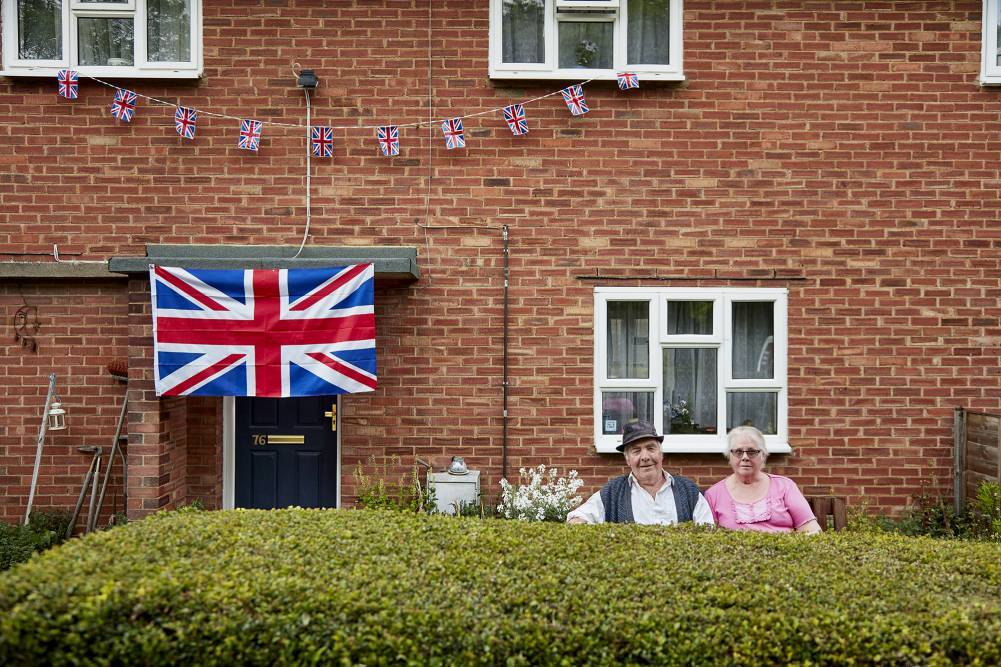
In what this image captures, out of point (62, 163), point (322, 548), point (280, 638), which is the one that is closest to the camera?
point (280, 638)

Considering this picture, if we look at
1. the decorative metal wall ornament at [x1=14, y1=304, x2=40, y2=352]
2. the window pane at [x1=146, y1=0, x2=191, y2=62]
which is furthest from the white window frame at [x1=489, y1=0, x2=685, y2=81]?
the decorative metal wall ornament at [x1=14, y1=304, x2=40, y2=352]

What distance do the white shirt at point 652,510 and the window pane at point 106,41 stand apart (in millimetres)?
5566

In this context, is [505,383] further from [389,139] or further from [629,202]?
[389,139]

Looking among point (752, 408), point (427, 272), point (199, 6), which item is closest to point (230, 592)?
point (427, 272)

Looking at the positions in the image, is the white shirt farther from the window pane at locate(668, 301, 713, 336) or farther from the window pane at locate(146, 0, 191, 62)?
the window pane at locate(146, 0, 191, 62)

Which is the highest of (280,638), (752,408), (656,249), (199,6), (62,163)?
(199,6)

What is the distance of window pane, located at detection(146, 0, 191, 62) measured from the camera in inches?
261

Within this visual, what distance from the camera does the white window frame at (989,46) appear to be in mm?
6656

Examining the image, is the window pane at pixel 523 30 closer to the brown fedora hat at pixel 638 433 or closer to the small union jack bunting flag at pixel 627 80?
the small union jack bunting flag at pixel 627 80

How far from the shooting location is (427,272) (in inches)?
261

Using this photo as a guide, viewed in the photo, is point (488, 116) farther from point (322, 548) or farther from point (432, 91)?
point (322, 548)

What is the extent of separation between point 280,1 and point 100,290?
9.89 feet

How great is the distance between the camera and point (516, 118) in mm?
6543

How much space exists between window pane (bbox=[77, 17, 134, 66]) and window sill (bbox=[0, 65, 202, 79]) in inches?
6.4
